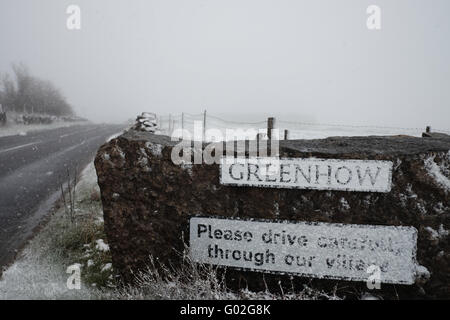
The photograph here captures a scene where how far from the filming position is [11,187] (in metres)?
5.96

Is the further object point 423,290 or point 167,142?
point 167,142

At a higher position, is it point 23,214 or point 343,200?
point 343,200

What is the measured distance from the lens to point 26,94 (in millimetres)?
32250

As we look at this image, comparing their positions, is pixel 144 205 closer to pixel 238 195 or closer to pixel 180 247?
pixel 180 247

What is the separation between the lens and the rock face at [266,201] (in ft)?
8.00

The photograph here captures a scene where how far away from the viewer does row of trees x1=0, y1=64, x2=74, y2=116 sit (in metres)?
30.8

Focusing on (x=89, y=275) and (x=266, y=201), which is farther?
(x=89, y=275)

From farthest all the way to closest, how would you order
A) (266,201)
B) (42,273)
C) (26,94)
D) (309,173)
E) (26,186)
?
(26,94)
(26,186)
(42,273)
(266,201)
(309,173)

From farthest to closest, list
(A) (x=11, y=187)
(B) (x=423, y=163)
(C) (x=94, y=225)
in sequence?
(A) (x=11, y=187), (C) (x=94, y=225), (B) (x=423, y=163)

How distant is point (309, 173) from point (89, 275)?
245cm

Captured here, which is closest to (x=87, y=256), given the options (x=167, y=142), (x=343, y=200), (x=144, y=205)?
(x=144, y=205)

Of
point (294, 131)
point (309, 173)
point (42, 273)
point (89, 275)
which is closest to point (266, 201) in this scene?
point (309, 173)

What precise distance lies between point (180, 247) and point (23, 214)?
335 cm

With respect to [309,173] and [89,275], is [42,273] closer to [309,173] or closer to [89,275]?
[89,275]
